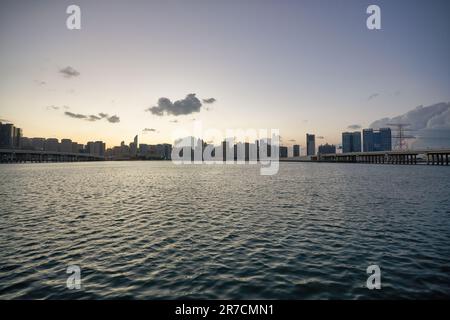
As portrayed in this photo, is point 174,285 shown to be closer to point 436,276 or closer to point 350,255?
point 350,255

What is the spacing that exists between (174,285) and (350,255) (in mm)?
10586

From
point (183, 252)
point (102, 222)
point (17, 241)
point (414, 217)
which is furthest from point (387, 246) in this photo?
point (17, 241)

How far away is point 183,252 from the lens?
15898mm

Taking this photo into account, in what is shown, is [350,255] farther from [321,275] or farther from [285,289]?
[285,289]

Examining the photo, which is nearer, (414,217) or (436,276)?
(436,276)

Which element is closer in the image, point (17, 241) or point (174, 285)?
point (174, 285)

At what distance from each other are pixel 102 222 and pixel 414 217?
30578 mm

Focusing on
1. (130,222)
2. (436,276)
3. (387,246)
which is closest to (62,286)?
(130,222)

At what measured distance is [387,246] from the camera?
54.8 ft
